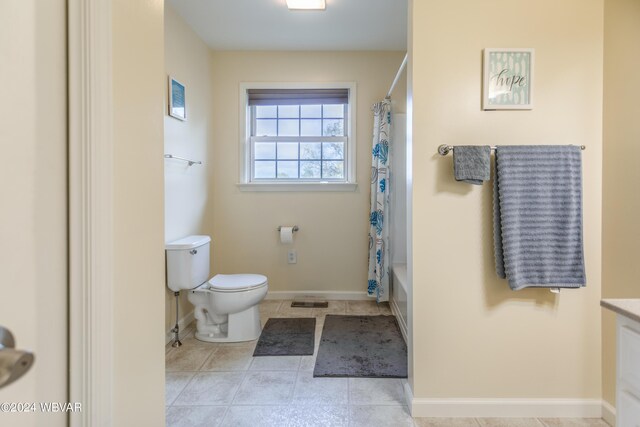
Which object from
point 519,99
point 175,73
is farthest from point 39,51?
point 175,73

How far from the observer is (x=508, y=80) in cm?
155

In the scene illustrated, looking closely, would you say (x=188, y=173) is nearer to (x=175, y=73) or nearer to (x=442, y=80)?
(x=175, y=73)

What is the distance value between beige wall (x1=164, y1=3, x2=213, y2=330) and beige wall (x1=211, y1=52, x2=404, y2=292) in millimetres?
180

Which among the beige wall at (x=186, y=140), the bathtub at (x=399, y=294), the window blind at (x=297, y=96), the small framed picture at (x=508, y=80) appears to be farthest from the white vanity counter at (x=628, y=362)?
the window blind at (x=297, y=96)

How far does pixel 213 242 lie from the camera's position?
3262 mm

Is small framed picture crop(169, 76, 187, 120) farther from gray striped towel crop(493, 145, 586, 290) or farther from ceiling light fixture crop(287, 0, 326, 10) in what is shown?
gray striped towel crop(493, 145, 586, 290)

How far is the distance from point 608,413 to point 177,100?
3.13m

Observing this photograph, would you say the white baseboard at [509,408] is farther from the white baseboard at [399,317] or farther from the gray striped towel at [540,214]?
the white baseboard at [399,317]

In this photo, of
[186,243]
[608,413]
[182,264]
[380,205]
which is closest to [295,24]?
[380,205]

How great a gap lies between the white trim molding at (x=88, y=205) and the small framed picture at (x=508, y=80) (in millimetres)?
1510

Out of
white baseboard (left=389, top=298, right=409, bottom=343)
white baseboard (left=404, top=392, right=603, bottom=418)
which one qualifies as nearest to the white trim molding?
white baseboard (left=404, top=392, right=603, bottom=418)

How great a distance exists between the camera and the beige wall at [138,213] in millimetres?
780

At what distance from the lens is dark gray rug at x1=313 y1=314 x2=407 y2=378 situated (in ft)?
6.51

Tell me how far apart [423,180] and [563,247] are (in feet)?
2.28
